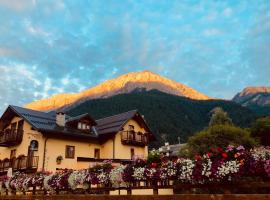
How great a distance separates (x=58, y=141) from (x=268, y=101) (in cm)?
13596

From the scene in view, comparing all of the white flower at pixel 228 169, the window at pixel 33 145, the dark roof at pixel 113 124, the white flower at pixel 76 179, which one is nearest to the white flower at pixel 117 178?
the white flower at pixel 76 179

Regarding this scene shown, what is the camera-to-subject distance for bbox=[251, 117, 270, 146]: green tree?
1654 inches

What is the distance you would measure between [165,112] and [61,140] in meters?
55.5

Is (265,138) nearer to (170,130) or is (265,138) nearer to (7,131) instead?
(7,131)

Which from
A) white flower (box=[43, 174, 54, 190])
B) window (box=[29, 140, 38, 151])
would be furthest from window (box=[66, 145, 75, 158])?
white flower (box=[43, 174, 54, 190])

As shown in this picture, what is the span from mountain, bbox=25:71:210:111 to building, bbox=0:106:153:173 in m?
101

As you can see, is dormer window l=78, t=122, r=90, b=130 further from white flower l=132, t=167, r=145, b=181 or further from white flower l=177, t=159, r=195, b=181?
white flower l=177, t=159, r=195, b=181

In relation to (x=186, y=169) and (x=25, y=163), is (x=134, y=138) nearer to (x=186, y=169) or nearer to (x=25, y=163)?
(x=25, y=163)

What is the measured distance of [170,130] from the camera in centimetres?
7838

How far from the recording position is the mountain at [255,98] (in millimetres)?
137150

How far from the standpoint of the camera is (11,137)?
1307 inches

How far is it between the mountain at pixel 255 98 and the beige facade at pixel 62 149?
333ft

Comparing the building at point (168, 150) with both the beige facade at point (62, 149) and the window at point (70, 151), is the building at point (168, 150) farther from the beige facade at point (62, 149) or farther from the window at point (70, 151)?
the window at point (70, 151)

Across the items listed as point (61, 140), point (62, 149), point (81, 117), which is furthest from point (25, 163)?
point (81, 117)
